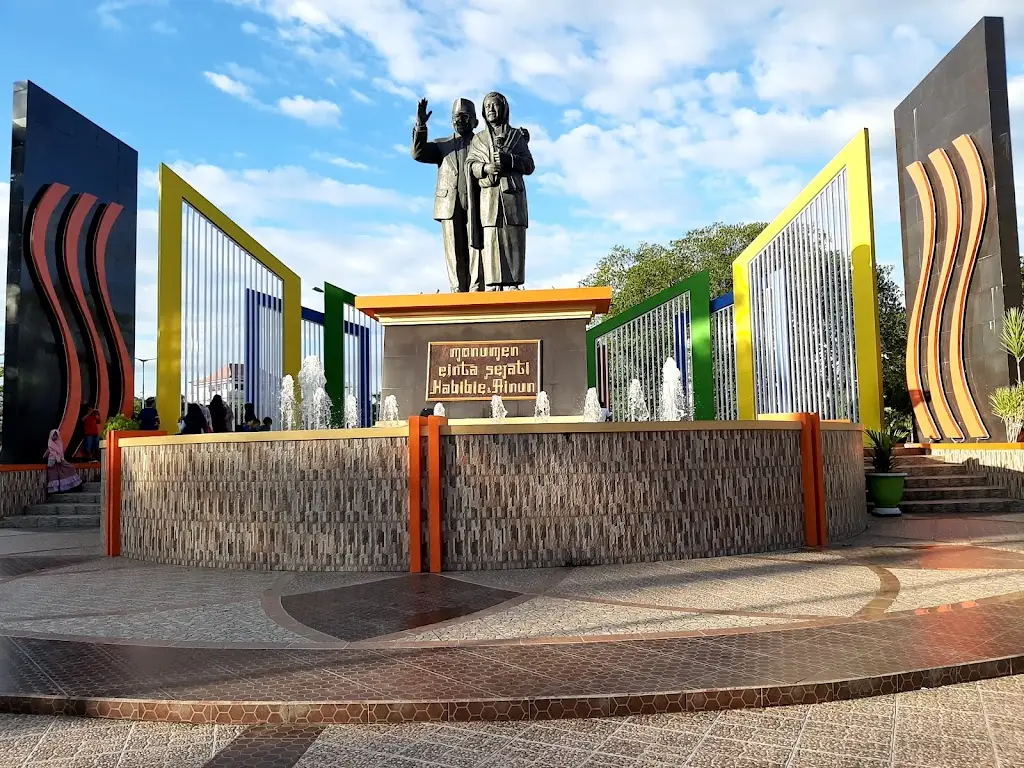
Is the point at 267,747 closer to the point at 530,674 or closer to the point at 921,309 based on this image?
the point at 530,674

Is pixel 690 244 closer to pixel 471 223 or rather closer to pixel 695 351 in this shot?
pixel 695 351

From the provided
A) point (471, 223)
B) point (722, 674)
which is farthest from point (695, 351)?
point (722, 674)

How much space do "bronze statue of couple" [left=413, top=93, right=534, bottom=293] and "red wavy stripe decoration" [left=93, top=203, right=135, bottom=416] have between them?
586cm

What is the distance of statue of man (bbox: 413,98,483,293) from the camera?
8.19m

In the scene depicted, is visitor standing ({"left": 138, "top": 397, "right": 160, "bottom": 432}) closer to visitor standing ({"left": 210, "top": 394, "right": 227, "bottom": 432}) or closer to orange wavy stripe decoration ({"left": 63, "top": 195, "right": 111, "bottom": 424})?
visitor standing ({"left": 210, "top": 394, "right": 227, "bottom": 432})

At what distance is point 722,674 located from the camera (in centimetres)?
262

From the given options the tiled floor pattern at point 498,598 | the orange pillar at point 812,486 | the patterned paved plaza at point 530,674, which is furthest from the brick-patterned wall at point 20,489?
the orange pillar at point 812,486

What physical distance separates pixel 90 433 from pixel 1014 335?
1183 centimetres

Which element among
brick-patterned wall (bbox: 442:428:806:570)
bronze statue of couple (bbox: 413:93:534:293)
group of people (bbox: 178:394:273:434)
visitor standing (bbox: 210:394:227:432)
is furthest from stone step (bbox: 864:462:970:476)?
visitor standing (bbox: 210:394:227:432)

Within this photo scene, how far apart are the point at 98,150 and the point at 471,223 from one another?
21.9 feet

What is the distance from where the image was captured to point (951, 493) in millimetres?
8516

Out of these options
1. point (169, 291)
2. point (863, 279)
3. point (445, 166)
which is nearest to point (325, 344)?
point (169, 291)

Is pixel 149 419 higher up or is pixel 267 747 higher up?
pixel 149 419

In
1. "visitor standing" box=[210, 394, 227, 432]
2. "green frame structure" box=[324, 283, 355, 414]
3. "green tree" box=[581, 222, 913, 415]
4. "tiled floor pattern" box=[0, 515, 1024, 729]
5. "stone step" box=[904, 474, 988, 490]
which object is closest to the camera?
"tiled floor pattern" box=[0, 515, 1024, 729]
